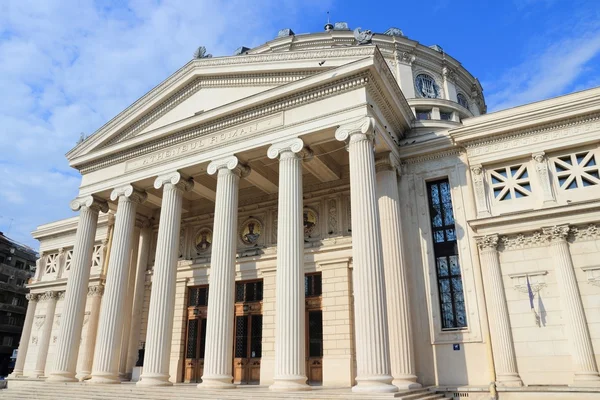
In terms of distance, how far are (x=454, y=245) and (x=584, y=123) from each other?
5657 mm

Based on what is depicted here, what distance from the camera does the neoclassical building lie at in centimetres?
1298

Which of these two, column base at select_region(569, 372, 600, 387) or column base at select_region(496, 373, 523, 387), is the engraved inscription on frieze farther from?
column base at select_region(569, 372, 600, 387)

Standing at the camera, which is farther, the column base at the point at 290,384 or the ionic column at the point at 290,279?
the ionic column at the point at 290,279

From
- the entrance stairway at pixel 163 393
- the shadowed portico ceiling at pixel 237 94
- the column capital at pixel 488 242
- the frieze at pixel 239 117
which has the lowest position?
the entrance stairway at pixel 163 393

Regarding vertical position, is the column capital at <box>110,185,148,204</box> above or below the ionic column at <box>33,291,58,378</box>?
above

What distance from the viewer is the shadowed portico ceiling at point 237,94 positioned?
14.4 m

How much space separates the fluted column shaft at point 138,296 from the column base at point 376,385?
500 inches

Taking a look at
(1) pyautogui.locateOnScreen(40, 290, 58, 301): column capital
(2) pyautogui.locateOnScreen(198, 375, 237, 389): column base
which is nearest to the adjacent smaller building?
(1) pyautogui.locateOnScreen(40, 290, 58, 301): column capital

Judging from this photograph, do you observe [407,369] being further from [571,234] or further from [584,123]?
[584,123]

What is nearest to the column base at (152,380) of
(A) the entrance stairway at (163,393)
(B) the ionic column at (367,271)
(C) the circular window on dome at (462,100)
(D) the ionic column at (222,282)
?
(A) the entrance stairway at (163,393)

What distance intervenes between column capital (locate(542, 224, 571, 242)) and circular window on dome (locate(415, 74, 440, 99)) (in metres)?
13.1

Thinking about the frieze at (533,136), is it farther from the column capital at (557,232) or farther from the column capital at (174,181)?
the column capital at (174,181)

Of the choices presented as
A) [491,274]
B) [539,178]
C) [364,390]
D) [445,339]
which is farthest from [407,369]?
[539,178]

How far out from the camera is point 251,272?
62.7 ft
